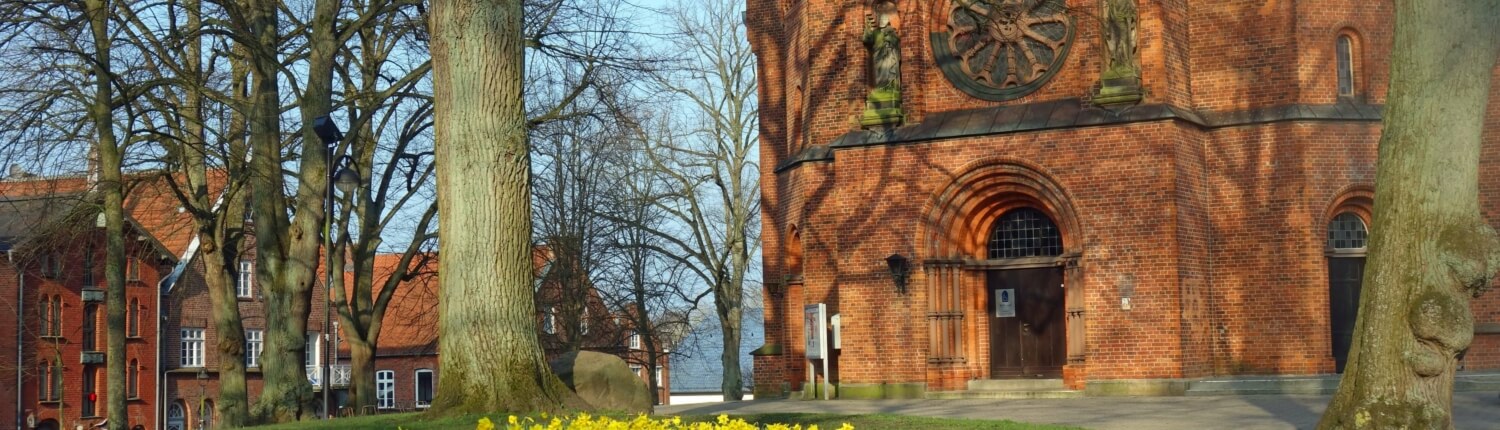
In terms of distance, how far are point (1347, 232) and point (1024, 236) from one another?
4.91m

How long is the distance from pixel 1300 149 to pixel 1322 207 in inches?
37.0

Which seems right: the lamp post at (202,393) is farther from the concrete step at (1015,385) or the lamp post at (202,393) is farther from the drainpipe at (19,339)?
the concrete step at (1015,385)

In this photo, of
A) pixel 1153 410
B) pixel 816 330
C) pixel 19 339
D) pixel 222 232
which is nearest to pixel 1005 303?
pixel 816 330

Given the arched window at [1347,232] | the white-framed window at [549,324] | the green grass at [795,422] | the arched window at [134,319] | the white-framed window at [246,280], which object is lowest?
the green grass at [795,422]

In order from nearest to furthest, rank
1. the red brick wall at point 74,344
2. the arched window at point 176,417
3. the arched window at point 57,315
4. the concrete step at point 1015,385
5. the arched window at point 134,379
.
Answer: the concrete step at point 1015,385, the red brick wall at point 74,344, the arched window at point 57,315, the arched window at point 134,379, the arched window at point 176,417

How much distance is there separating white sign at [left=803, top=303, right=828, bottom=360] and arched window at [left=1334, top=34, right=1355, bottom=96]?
8.71 m

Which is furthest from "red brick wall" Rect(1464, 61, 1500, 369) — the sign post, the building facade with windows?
the building facade with windows

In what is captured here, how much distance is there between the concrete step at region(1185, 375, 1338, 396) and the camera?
22812 millimetres

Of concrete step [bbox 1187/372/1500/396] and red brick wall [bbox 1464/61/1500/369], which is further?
red brick wall [bbox 1464/61/1500/369]

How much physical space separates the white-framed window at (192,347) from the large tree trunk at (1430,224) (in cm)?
4779

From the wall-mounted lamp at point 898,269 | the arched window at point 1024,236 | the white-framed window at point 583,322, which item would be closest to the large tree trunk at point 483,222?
the wall-mounted lamp at point 898,269

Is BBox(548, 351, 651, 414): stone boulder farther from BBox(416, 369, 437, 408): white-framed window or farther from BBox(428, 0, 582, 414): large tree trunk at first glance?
BBox(416, 369, 437, 408): white-framed window

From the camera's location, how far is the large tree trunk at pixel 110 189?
2200 cm

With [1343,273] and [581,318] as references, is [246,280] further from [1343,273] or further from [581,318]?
[1343,273]
